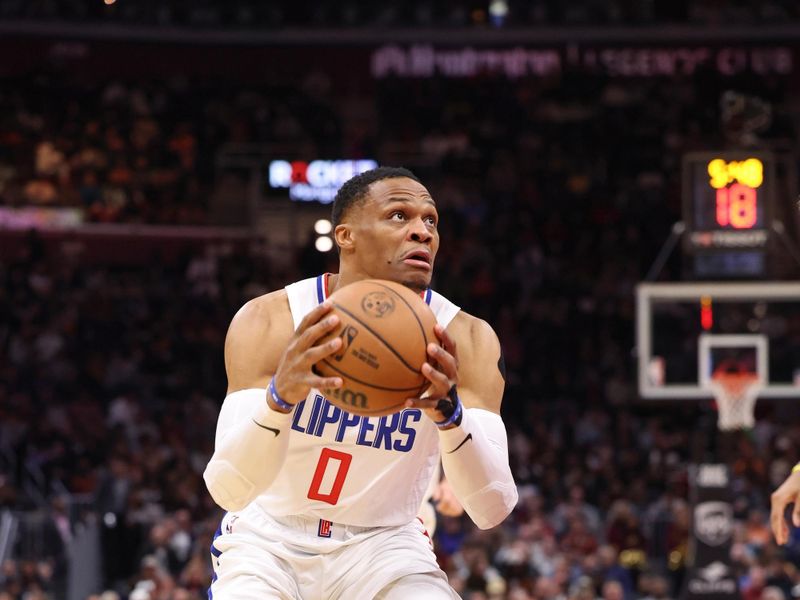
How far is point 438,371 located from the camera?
4.48m

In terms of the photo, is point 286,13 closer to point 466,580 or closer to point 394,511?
point 466,580

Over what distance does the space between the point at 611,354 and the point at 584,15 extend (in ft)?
22.4

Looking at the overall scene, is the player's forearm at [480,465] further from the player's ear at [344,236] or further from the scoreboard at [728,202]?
the scoreboard at [728,202]

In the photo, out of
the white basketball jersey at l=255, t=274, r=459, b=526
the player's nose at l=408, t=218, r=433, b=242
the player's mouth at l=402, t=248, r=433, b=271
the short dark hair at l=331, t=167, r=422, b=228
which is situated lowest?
the white basketball jersey at l=255, t=274, r=459, b=526

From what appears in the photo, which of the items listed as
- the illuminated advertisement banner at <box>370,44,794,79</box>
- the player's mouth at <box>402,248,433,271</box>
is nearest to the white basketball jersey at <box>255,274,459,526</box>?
the player's mouth at <box>402,248,433,271</box>

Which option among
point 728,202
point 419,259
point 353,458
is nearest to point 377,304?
point 419,259

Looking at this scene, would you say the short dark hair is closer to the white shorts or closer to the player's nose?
the player's nose

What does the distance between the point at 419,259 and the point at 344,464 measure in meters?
0.79

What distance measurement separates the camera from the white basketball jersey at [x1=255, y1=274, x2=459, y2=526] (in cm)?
510

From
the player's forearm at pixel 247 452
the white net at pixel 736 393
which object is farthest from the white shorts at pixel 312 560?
the white net at pixel 736 393

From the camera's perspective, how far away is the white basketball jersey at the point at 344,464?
16.7ft

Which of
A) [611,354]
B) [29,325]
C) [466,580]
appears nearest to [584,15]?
[611,354]

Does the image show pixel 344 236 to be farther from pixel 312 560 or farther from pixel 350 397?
pixel 312 560

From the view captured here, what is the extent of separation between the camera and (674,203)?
21.3m
